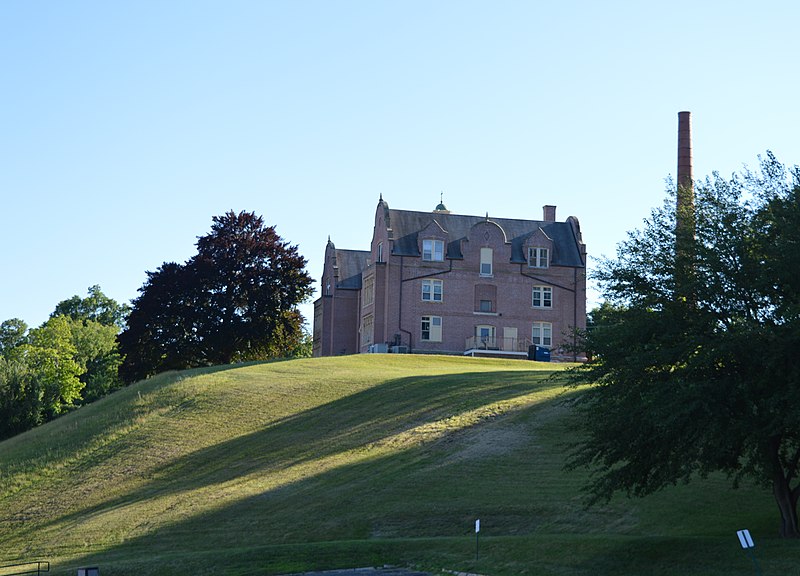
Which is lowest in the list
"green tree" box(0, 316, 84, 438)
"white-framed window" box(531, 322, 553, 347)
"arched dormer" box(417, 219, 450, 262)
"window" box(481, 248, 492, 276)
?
"green tree" box(0, 316, 84, 438)

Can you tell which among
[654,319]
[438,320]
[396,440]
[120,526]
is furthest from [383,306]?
[654,319]

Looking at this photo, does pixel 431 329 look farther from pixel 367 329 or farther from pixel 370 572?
pixel 370 572

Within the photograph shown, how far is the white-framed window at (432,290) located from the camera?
293 feet

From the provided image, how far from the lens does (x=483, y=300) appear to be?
3563 inches

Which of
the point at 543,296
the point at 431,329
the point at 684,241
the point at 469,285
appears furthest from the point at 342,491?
the point at 543,296

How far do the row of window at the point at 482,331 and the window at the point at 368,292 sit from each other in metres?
4.44

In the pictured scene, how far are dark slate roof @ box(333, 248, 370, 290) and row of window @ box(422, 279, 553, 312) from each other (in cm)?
1104

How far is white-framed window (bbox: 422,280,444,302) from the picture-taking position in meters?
89.4

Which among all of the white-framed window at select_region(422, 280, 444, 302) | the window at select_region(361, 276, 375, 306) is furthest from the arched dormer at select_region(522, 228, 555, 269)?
the window at select_region(361, 276, 375, 306)

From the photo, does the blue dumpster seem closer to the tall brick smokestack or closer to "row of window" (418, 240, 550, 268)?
"row of window" (418, 240, 550, 268)

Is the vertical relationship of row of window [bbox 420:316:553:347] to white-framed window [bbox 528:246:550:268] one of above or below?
below

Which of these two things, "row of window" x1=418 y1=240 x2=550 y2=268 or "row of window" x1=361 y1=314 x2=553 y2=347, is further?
"row of window" x1=418 y1=240 x2=550 y2=268

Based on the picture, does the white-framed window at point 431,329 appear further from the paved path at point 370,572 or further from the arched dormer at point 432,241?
the paved path at point 370,572

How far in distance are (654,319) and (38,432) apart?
41.6m
